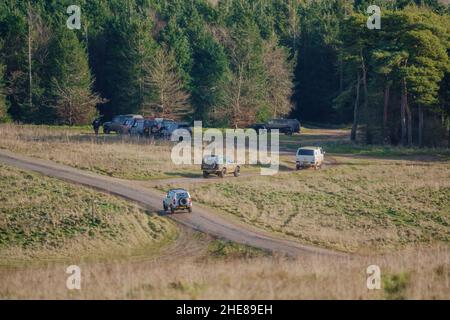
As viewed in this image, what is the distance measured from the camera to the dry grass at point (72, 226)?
120 feet

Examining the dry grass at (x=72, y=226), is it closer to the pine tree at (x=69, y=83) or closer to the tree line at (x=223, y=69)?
the tree line at (x=223, y=69)

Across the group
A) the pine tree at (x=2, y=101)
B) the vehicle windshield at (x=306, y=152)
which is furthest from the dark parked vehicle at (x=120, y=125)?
the vehicle windshield at (x=306, y=152)

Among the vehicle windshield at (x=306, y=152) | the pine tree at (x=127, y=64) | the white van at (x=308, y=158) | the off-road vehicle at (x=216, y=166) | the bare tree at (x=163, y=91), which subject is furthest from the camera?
the pine tree at (x=127, y=64)

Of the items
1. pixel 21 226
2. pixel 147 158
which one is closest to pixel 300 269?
pixel 21 226

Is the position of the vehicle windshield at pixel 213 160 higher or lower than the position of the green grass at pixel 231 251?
higher

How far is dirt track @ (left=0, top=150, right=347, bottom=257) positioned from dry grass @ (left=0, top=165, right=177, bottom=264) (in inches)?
60.7

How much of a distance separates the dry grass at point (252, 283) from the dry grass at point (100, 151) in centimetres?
2958

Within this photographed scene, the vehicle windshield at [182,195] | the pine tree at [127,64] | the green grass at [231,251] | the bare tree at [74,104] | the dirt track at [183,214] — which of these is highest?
the pine tree at [127,64]

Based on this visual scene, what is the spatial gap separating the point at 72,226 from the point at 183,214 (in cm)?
679

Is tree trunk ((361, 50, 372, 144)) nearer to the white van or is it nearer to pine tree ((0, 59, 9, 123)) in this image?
the white van

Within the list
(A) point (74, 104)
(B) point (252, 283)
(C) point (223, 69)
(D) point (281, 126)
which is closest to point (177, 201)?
(B) point (252, 283)

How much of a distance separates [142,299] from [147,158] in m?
41.3

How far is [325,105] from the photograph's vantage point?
377 feet
